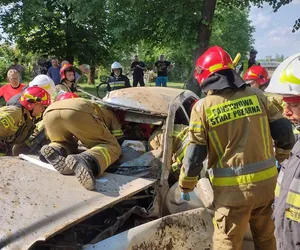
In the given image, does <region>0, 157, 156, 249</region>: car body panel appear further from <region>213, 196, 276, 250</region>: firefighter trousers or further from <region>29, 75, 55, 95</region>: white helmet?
<region>29, 75, 55, 95</region>: white helmet

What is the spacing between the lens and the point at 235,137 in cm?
261

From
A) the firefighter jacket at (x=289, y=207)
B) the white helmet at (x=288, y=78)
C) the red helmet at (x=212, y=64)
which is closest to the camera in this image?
the firefighter jacket at (x=289, y=207)

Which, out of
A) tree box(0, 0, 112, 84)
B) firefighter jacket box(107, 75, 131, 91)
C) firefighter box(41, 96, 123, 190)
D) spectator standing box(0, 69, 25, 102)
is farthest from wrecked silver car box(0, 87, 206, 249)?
tree box(0, 0, 112, 84)

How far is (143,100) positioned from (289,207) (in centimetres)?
218

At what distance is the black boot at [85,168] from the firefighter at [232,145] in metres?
0.65

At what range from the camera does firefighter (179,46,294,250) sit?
2.60 metres

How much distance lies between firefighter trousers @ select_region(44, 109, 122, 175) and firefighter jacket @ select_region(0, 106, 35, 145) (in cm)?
54

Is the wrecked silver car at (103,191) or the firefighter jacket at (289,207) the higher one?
the firefighter jacket at (289,207)

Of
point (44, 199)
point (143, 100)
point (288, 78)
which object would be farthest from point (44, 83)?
point (288, 78)

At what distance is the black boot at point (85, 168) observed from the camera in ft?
9.55

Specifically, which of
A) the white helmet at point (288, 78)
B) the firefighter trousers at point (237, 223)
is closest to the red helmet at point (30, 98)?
the firefighter trousers at point (237, 223)

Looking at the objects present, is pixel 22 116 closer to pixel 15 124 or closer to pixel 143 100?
pixel 15 124

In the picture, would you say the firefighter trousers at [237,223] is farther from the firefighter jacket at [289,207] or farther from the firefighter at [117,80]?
the firefighter at [117,80]

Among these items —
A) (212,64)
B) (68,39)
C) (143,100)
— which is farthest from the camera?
(68,39)
